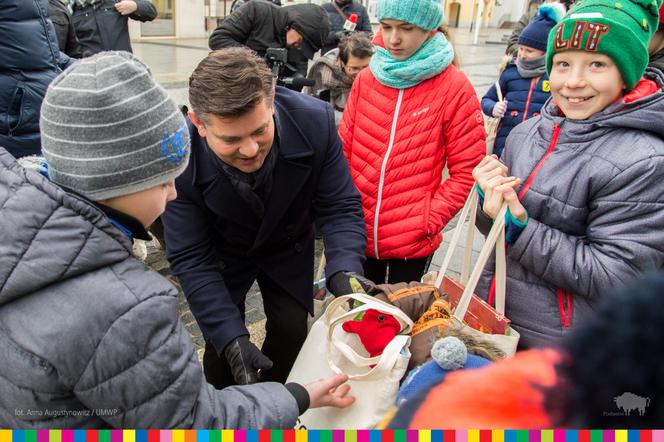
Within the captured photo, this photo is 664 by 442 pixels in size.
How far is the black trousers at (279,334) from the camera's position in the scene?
225cm

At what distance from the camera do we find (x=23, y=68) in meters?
2.84

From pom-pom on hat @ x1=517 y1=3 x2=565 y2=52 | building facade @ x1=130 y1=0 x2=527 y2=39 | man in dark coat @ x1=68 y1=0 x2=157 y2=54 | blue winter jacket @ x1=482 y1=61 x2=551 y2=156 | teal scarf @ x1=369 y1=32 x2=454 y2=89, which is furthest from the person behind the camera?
building facade @ x1=130 y1=0 x2=527 y2=39

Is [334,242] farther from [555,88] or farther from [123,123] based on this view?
[123,123]

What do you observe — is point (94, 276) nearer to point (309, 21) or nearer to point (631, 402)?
point (631, 402)

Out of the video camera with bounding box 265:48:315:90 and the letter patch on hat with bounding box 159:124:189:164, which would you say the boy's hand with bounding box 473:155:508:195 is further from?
the video camera with bounding box 265:48:315:90

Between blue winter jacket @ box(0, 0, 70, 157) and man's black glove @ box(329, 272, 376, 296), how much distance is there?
203cm

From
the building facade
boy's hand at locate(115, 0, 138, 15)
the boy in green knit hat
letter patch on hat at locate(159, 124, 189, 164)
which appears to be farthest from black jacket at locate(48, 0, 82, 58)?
the building facade

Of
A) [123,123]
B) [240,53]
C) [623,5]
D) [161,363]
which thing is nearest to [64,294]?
[161,363]

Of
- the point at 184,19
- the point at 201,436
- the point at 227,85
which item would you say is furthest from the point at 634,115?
the point at 184,19

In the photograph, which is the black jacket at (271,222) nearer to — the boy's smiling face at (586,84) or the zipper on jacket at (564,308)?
the zipper on jacket at (564,308)

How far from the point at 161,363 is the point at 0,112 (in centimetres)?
240

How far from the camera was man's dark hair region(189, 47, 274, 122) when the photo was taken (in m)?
1.68

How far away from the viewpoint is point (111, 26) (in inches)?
182

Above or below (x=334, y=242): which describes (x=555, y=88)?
above
